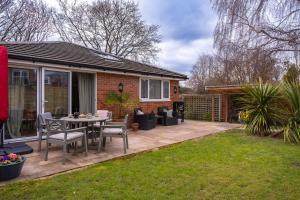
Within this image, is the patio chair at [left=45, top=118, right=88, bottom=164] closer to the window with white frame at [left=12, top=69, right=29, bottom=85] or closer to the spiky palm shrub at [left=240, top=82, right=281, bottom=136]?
the window with white frame at [left=12, top=69, right=29, bottom=85]

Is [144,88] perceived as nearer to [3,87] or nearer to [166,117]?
[166,117]

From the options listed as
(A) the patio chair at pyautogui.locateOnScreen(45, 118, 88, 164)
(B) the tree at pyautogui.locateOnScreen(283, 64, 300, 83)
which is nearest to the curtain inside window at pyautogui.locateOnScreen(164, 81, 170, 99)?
(B) the tree at pyautogui.locateOnScreen(283, 64, 300, 83)

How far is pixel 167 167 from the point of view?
4.72m

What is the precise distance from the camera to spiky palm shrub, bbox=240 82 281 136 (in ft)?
28.1

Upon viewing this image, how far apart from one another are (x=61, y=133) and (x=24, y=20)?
47.9 feet

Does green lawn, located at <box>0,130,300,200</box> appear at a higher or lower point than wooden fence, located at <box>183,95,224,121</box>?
lower

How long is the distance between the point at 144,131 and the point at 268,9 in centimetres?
606

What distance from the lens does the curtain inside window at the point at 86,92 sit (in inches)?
347

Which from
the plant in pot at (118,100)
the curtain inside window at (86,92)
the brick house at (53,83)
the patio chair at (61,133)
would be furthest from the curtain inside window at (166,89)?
the patio chair at (61,133)

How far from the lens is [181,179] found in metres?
4.06

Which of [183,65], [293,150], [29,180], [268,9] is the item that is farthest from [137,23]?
[29,180]

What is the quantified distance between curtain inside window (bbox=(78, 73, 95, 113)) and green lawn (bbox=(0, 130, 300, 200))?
13.9ft

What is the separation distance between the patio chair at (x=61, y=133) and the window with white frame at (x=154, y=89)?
241 inches

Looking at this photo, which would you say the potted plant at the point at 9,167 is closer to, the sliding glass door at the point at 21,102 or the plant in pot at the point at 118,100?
the sliding glass door at the point at 21,102
